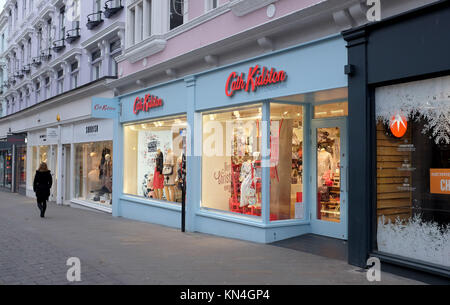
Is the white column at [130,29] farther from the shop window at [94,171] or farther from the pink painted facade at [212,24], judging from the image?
the shop window at [94,171]

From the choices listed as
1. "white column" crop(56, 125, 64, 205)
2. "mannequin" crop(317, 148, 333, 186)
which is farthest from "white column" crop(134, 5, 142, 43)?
"white column" crop(56, 125, 64, 205)

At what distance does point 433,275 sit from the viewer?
19.4 feet

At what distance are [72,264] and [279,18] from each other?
5.78 meters

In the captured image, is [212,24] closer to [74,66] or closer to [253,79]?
[253,79]

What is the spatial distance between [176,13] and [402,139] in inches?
312

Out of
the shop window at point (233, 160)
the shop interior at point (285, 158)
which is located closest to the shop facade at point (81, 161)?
the shop window at point (233, 160)

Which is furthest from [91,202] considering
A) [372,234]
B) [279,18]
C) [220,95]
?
[372,234]

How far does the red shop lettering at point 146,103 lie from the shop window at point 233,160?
2.26 metres

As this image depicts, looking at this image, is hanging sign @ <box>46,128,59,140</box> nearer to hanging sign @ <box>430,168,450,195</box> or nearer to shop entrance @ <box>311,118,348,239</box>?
shop entrance @ <box>311,118,348,239</box>

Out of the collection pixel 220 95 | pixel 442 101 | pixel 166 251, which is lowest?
pixel 166 251

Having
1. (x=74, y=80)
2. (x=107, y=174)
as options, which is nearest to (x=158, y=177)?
(x=107, y=174)

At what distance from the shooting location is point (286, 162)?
959 centimetres

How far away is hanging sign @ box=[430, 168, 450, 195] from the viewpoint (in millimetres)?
5977
